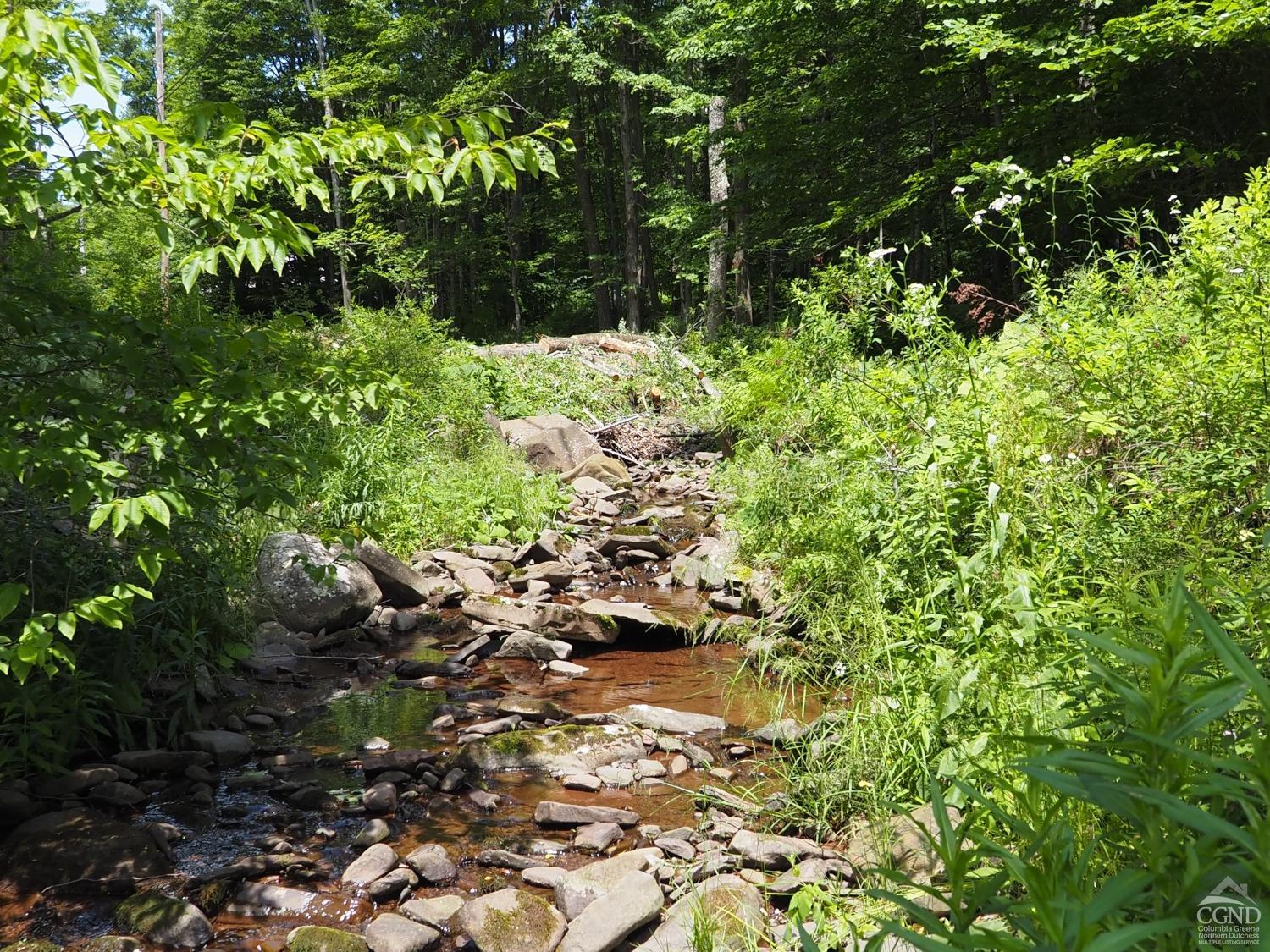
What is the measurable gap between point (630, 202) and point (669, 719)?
2188 centimetres

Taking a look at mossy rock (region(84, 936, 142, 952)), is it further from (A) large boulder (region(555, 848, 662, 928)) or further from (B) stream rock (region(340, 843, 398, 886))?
(A) large boulder (region(555, 848, 662, 928))

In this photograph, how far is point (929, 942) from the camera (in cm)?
131

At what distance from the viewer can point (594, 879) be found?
387cm

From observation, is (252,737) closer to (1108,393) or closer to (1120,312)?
(1108,393)

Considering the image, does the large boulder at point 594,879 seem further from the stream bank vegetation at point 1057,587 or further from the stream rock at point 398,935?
the stream bank vegetation at point 1057,587

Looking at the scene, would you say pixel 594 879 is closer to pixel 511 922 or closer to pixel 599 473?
pixel 511 922

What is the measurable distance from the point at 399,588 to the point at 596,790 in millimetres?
4003

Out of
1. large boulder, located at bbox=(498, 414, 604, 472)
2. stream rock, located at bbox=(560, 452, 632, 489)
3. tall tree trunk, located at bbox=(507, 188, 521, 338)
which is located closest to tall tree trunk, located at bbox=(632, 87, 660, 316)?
tall tree trunk, located at bbox=(507, 188, 521, 338)

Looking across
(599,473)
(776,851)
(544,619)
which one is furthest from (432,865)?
(599,473)

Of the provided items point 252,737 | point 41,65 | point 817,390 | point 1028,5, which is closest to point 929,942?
point 41,65

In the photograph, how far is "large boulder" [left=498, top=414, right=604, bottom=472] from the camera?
12.9 m

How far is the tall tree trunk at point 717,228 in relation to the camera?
16519mm

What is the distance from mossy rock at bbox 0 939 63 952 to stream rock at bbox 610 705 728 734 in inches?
127

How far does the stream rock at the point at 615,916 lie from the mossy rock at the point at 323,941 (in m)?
0.84
